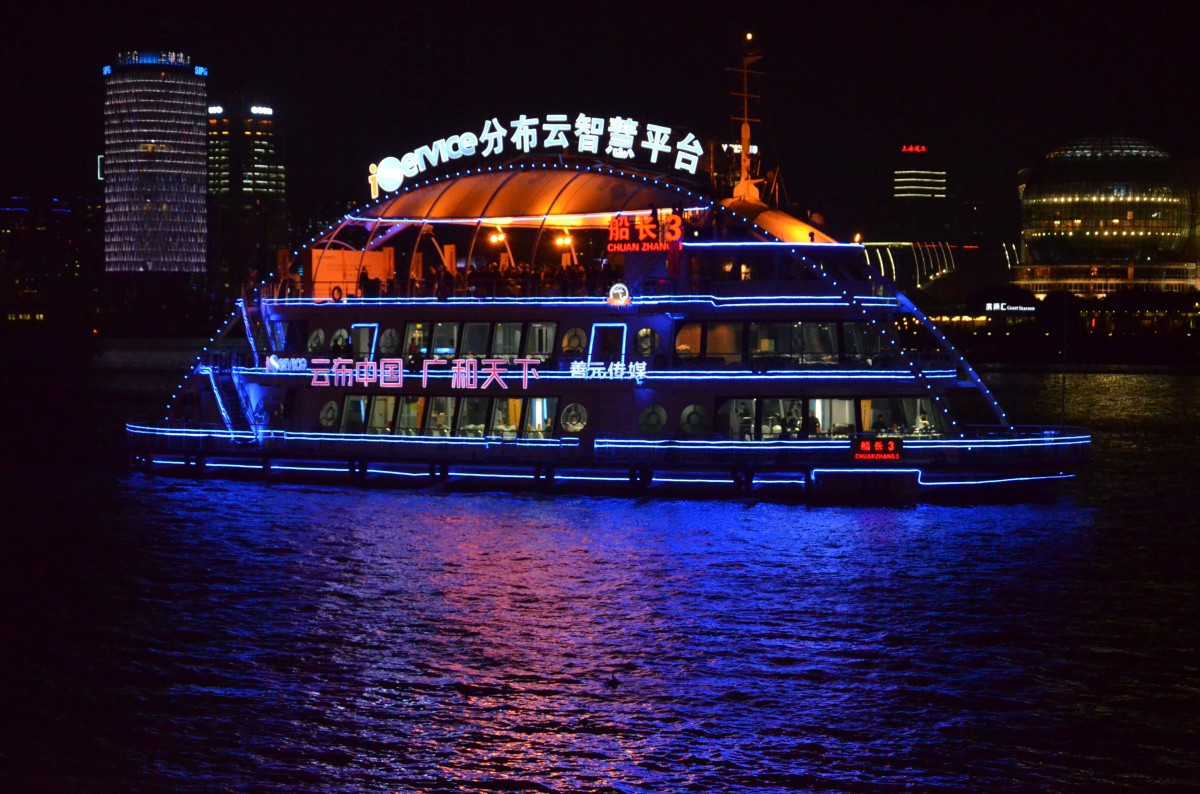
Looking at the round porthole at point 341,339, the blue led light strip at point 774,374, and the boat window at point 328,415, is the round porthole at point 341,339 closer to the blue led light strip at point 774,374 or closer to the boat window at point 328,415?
the boat window at point 328,415

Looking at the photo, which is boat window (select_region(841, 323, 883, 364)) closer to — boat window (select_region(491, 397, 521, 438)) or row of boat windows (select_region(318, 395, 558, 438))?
row of boat windows (select_region(318, 395, 558, 438))

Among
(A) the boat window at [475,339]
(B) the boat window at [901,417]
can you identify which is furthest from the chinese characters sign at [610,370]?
(B) the boat window at [901,417]

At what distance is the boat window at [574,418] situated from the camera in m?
43.6

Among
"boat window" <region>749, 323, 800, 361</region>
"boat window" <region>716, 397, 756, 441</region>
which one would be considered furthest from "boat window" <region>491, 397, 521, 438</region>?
"boat window" <region>749, 323, 800, 361</region>

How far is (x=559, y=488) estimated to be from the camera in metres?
44.3

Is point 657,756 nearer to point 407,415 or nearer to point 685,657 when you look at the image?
point 685,657

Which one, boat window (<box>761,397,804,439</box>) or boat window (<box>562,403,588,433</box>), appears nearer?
boat window (<box>761,397,804,439</box>)

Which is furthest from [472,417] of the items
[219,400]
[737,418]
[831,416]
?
[831,416]

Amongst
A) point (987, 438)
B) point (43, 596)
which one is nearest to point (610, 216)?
point (987, 438)

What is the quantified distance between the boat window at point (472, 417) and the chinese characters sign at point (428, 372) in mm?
665

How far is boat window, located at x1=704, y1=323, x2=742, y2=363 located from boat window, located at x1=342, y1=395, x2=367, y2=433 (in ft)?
36.3

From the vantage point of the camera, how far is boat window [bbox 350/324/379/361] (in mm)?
47188

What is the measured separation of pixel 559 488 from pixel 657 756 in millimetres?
22068

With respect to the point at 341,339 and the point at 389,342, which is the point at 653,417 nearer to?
the point at 389,342
